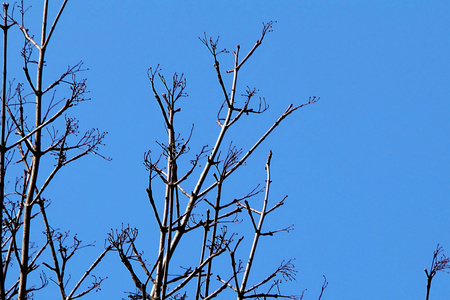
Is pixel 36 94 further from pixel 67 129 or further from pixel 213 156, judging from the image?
pixel 213 156

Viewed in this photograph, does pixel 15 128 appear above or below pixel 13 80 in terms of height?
below

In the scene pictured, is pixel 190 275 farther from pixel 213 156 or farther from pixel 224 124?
pixel 224 124

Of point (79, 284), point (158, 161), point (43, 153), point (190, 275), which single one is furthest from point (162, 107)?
point (79, 284)

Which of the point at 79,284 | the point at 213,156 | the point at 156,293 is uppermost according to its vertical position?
the point at 213,156

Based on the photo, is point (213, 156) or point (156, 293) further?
point (213, 156)

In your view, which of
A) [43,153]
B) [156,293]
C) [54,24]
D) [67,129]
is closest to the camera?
[156,293]

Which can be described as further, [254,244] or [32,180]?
[254,244]

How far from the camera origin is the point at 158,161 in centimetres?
427

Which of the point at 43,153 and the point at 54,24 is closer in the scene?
the point at 43,153

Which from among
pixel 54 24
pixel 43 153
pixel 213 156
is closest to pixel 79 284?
pixel 43 153

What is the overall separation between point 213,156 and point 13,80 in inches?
63.1

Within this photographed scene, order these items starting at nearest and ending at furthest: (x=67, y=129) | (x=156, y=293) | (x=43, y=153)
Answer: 1. (x=156, y=293)
2. (x=43, y=153)
3. (x=67, y=129)

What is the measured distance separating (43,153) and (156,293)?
4.00ft

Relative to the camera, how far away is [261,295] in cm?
426
